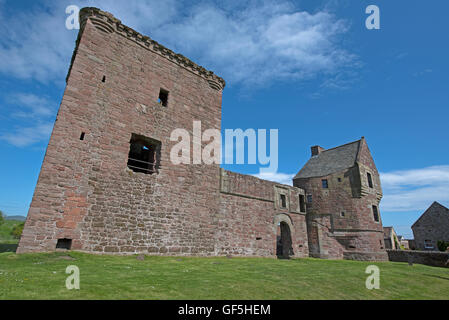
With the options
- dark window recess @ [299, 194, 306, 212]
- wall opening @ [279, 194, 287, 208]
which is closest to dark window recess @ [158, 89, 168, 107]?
wall opening @ [279, 194, 287, 208]

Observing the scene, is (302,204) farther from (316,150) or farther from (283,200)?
(316,150)

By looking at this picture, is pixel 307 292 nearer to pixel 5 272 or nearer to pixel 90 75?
pixel 5 272

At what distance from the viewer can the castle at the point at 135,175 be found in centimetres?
835

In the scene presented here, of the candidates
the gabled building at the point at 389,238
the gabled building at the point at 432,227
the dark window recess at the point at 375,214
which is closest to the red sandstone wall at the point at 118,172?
the dark window recess at the point at 375,214

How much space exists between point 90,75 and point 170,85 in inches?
155

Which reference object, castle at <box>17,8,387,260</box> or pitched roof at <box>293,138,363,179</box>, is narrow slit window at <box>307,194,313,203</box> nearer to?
pitched roof at <box>293,138,363,179</box>

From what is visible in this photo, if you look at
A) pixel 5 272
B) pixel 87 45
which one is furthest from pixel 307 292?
pixel 87 45

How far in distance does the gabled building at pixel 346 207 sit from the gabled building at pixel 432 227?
12792 millimetres

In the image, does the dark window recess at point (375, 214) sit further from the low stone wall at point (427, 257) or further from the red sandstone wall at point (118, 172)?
the red sandstone wall at point (118, 172)

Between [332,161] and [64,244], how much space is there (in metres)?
21.5

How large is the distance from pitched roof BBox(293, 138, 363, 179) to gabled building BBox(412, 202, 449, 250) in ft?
53.1

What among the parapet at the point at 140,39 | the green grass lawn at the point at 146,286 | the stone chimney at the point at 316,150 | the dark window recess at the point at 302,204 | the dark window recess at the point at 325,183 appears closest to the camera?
the green grass lawn at the point at 146,286

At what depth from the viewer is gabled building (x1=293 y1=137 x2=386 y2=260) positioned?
61.7 ft

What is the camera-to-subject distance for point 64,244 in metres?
8.11
